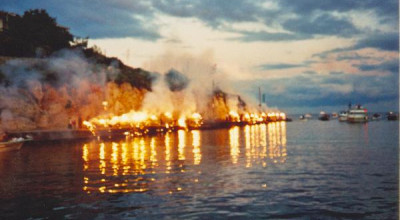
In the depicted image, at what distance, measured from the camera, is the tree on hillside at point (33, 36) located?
9550cm

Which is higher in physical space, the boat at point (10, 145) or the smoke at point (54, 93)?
the smoke at point (54, 93)

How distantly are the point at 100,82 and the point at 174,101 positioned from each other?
46122mm

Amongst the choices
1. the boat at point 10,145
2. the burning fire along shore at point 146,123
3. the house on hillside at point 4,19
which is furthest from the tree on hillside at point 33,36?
the boat at point 10,145

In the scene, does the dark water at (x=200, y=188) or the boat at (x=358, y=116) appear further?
the boat at (x=358, y=116)

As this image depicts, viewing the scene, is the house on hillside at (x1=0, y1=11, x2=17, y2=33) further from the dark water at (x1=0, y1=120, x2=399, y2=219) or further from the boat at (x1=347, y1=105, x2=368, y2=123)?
the boat at (x1=347, y1=105, x2=368, y2=123)

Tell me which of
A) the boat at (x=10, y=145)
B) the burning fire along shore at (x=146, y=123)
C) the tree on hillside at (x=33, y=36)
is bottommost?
the boat at (x=10, y=145)

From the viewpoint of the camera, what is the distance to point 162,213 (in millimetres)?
20578

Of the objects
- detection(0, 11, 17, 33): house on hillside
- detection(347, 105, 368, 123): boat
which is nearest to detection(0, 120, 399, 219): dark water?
detection(0, 11, 17, 33): house on hillside

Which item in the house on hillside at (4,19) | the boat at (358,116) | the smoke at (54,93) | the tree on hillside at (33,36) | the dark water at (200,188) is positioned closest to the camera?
the dark water at (200,188)

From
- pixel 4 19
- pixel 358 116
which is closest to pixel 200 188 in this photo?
pixel 4 19

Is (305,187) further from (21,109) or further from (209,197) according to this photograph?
(21,109)

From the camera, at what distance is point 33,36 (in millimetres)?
106438

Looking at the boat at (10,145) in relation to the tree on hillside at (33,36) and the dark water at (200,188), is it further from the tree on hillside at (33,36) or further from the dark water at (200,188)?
the tree on hillside at (33,36)

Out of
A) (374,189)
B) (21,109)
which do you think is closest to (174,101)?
(21,109)
